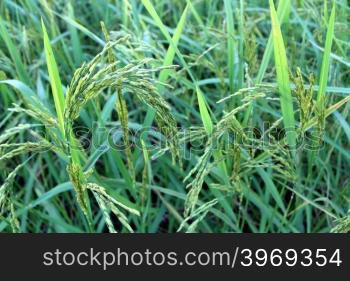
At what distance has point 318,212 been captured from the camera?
1.32 m

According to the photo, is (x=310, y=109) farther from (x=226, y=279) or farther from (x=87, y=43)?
(x=87, y=43)

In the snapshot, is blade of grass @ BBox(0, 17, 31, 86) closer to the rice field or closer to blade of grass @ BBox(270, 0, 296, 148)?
the rice field

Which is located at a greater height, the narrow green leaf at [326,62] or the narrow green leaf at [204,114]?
the narrow green leaf at [326,62]

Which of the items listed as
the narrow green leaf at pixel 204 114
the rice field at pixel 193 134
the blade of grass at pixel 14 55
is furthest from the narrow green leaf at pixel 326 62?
the blade of grass at pixel 14 55

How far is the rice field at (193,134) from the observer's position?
1082 millimetres

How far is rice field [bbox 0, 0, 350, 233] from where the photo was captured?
1.08 metres

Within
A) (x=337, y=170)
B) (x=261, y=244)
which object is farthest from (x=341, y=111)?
(x=261, y=244)

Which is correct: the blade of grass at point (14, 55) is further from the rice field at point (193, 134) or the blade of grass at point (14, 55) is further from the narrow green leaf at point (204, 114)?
the narrow green leaf at point (204, 114)

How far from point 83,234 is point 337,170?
57 centimetres

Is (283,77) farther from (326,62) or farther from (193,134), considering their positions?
(193,134)

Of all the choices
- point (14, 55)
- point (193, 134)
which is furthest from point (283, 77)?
point (14, 55)

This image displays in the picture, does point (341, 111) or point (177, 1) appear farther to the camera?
point (177, 1)

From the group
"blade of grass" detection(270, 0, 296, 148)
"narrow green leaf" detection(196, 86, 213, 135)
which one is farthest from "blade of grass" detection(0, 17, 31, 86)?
"blade of grass" detection(270, 0, 296, 148)

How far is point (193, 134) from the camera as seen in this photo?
1093mm
